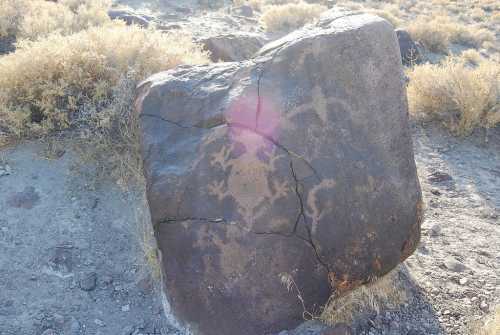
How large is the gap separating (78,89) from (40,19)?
11.6 ft

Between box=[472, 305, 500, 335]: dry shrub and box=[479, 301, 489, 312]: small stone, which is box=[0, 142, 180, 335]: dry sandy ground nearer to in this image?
box=[472, 305, 500, 335]: dry shrub

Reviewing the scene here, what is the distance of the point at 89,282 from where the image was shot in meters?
3.12

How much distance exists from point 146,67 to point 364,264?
2.95 metres

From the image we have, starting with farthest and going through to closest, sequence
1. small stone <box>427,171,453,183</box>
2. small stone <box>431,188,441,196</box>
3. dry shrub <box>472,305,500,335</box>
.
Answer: small stone <box>427,171,453,183</box> < small stone <box>431,188,441,196</box> < dry shrub <box>472,305,500,335</box>

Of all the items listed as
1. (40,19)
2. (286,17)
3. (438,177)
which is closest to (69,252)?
(438,177)

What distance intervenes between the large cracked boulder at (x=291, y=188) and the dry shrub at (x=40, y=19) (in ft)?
15.0

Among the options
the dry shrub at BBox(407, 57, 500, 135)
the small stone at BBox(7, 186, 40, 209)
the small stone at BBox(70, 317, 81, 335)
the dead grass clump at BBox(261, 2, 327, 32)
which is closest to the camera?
the small stone at BBox(70, 317, 81, 335)

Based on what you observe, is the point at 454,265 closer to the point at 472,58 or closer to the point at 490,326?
the point at 490,326

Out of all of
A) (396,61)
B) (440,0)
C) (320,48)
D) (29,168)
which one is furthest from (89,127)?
(440,0)

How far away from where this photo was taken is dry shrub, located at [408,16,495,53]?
10906mm

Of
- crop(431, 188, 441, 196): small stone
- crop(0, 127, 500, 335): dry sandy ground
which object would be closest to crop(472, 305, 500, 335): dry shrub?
crop(0, 127, 500, 335): dry sandy ground

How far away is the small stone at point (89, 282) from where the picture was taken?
308 centimetres

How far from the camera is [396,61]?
2.76 metres

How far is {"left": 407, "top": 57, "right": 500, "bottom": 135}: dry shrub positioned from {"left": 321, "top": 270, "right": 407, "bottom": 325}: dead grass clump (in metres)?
3.34
